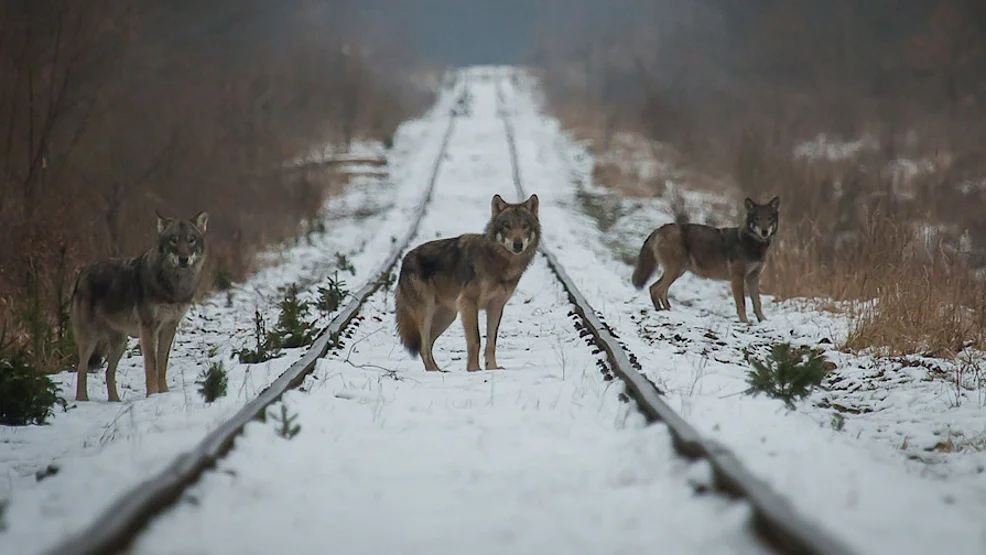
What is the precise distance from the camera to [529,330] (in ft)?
30.2

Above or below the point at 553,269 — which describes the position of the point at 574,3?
above

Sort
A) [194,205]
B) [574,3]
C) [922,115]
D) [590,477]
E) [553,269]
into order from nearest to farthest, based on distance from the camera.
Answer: [590,477] → [553,269] → [194,205] → [922,115] → [574,3]

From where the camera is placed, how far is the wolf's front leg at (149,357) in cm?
721

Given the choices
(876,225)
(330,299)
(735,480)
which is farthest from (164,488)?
(876,225)

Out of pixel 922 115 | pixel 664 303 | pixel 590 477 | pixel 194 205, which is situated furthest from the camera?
pixel 922 115

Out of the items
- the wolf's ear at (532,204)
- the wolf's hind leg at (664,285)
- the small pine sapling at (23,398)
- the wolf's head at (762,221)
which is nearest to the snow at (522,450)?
the small pine sapling at (23,398)

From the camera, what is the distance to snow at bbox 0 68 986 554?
11.3 feet

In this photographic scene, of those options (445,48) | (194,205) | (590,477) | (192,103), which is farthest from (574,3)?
(590,477)

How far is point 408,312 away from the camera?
7824 mm

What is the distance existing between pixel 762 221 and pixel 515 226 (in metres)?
4.23

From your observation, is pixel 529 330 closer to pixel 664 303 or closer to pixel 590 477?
pixel 664 303

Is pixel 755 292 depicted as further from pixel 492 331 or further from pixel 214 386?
pixel 214 386

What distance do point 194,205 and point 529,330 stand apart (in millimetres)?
10050

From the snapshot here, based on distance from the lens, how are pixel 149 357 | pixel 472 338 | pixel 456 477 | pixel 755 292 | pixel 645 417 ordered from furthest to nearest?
1. pixel 755 292
2. pixel 472 338
3. pixel 149 357
4. pixel 645 417
5. pixel 456 477
